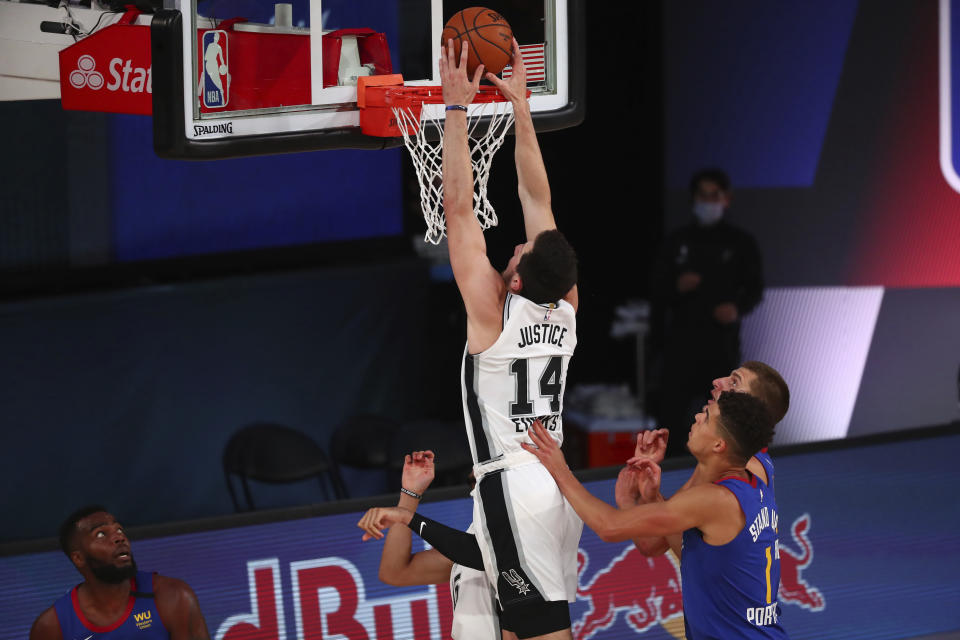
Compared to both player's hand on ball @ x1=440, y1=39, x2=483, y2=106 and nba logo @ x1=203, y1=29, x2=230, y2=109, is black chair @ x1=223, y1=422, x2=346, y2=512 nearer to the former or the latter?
nba logo @ x1=203, y1=29, x2=230, y2=109

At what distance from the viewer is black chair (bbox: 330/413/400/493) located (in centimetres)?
748

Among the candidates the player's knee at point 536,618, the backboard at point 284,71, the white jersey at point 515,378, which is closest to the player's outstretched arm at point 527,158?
the white jersey at point 515,378

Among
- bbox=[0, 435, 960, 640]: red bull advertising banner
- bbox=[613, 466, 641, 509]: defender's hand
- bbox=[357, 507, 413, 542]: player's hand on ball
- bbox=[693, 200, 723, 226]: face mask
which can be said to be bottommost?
bbox=[0, 435, 960, 640]: red bull advertising banner

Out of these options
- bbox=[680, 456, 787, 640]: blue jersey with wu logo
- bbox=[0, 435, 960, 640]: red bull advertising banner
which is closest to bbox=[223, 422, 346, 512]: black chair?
bbox=[0, 435, 960, 640]: red bull advertising banner

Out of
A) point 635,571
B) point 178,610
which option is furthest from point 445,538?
point 635,571

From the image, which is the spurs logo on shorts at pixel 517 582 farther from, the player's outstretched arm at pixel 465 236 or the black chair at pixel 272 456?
the black chair at pixel 272 456

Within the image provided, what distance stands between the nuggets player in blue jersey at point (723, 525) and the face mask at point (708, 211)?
4.18 meters

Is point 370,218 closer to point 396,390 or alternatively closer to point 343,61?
point 396,390

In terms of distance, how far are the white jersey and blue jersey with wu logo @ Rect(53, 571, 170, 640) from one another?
5.21 ft

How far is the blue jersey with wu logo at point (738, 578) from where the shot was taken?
412cm

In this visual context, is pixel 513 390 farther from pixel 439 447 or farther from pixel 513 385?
pixel 439 447

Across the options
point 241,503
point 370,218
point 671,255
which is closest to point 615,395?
point 671,255

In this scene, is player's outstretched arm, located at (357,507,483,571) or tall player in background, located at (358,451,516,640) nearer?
player's outstretched arm, located at (357,507,483,571)

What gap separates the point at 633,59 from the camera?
30.6 feet
